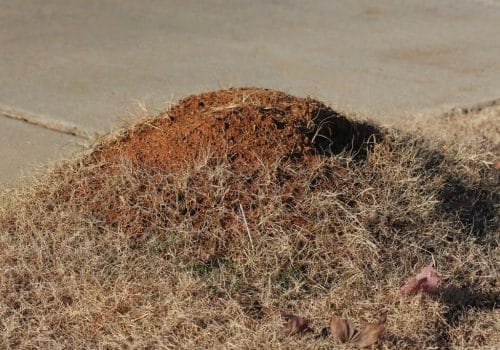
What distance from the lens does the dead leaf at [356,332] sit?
2916 millimetres

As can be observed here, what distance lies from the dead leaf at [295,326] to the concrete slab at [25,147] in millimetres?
1742

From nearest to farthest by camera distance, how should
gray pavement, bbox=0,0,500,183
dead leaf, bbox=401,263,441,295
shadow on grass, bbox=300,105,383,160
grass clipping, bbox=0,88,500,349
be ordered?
1. grass clipping, bbox=0,88,500,349
2. dead leaf, bbox=401,263,441,295
3. shadow on grass, bbox=300,105,383,160
4. gray pavement, bbox=0,0,500,183

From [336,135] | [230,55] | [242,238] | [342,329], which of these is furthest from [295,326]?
[230,55]

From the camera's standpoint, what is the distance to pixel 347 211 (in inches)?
135

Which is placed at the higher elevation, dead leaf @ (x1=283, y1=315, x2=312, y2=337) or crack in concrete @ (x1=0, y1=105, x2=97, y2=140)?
dead leaf @ (x1=283, y1=315, x2=312, y2=337)

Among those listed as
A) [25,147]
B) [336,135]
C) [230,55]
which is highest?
[336,135]

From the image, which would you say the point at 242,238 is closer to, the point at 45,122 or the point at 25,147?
the point at 25,147

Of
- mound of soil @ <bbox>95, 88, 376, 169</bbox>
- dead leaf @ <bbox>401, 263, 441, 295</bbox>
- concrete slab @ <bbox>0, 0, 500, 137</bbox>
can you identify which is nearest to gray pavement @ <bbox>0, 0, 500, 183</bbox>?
concrete slab @ <bbox>0, 0, 500, 137</bbox>

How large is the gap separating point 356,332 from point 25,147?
2.48 meters

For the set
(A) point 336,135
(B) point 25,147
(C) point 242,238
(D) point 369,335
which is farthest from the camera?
(B) point 25,147

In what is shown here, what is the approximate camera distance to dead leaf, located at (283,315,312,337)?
9.64 feet

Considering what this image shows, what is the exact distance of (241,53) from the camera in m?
6.80

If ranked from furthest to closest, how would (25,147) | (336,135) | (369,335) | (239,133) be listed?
1. (25,147)
2. (336,135)
3. (239,133)
4. (369,335)

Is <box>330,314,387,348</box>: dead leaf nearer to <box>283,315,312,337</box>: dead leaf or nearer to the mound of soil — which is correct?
<box>283,315,312,337</box>: dead leaf
